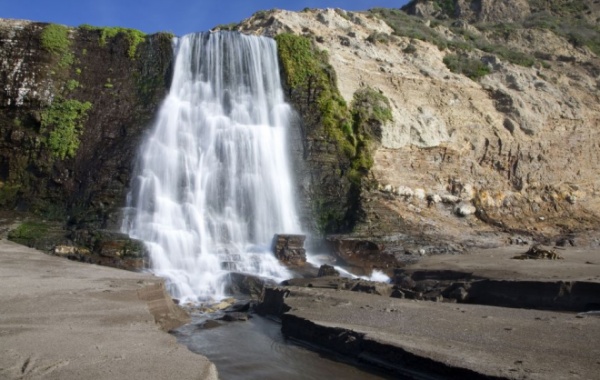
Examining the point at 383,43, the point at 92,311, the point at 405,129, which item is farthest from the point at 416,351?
the point at 383,43

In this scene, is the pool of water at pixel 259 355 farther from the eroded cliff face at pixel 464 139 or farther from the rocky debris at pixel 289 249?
the eroded cliff face at pixel 464 139

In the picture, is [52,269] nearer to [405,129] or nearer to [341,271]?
[341,271]

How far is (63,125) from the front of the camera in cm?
1953

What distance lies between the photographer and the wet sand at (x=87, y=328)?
5.02m

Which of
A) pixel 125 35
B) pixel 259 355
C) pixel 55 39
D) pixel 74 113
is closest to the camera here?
pixel 259 355

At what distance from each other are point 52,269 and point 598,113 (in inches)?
989

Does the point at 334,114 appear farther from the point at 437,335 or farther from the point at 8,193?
the point at 437,335

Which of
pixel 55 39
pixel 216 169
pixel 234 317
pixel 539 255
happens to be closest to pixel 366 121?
pixel 216 169

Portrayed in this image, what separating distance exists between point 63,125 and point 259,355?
15.1 m

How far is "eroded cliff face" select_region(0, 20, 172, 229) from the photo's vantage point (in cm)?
1784

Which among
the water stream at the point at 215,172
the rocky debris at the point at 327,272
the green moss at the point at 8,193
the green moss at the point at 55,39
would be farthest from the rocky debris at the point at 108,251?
the green moss at the point at 55,39

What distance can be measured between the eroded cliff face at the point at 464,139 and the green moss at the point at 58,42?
8.77 m

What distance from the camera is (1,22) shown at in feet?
66.1

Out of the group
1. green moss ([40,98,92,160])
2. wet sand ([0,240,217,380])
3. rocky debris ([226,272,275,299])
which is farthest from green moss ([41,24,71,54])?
rocky debris ([226,272,275,299])
